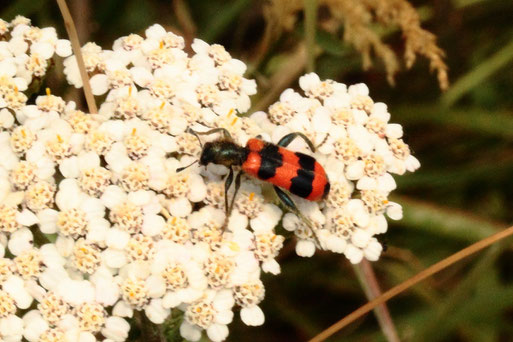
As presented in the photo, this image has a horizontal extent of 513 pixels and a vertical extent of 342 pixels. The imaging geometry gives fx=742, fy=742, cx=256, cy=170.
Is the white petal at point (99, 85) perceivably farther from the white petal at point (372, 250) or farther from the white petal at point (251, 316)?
the white petal at point (372, 250)

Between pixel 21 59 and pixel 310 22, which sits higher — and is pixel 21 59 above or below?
below

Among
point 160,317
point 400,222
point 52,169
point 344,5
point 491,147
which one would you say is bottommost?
point 160,317

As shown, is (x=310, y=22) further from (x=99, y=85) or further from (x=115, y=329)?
(x=115, y=329)

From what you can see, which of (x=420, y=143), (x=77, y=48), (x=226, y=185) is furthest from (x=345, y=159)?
(x=420, y=143)

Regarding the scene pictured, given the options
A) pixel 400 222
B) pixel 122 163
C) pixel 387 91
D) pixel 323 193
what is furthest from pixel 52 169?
pixel 387 91

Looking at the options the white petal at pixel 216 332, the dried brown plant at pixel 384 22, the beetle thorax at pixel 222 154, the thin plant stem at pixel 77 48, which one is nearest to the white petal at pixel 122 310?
the white petal at pixel 216 332

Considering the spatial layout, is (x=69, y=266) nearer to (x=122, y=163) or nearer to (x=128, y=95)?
(x=122, y=163)
